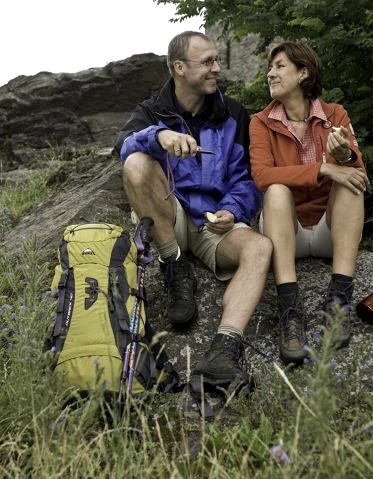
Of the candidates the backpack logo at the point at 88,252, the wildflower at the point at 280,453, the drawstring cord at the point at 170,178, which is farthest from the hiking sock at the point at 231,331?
the wildflower at the point at 280,453

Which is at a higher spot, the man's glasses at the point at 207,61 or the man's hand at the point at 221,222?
the man's glasses at the point at 207,61

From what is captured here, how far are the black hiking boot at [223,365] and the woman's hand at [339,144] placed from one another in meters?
1.42

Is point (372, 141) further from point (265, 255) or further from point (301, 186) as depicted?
point (265, 255)

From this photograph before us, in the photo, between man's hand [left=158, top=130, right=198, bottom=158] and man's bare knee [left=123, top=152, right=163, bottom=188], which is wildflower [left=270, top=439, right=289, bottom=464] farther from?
man's bare knee [left=123, top=152, right=163, bottom=188]

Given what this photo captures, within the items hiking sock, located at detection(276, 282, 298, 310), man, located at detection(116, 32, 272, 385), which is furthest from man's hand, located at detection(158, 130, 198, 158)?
hiking sock, located at detection(276, 282, 298, 310)

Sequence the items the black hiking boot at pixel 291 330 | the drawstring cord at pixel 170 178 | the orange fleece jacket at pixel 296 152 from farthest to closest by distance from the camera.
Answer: the orange fleece jacket at pixel 296 152, the drawstring cord at pixel 170 178, the black hiking boot at pixel 291 330

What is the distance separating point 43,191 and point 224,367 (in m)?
6.30

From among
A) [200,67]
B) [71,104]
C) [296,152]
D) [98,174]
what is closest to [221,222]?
[296,152]

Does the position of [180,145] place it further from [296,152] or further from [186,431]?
[186,431]

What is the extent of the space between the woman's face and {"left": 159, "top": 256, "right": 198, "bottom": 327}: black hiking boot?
1493mm

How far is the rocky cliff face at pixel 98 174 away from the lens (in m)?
4.35

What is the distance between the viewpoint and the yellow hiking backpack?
338 centimetres

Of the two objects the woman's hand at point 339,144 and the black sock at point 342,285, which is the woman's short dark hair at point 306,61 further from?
the black sock at point 342,285

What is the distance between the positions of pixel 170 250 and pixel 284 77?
159 cm
